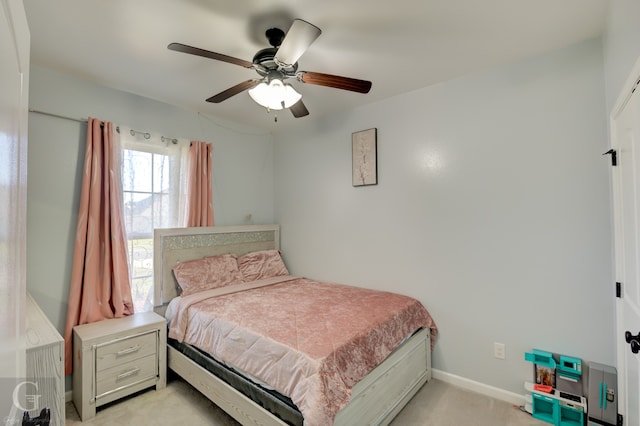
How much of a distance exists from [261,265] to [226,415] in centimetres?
162

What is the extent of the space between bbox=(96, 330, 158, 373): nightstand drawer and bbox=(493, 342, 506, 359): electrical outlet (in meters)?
2.75

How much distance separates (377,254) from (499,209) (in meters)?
1.17

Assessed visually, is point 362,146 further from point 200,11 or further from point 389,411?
point 389,411

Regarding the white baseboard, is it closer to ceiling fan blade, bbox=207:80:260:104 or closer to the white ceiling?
the white ceiling

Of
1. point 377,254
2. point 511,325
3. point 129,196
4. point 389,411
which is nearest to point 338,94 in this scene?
point 377,254

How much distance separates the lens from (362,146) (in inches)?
125

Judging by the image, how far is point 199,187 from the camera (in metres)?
3.24

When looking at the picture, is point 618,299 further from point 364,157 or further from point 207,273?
point 207,273

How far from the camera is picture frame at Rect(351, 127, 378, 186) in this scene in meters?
3.08

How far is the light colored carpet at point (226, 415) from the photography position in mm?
2094

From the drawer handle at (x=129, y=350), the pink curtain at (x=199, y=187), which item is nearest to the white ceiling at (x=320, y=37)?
the pink curtain at (x=199, y=187)

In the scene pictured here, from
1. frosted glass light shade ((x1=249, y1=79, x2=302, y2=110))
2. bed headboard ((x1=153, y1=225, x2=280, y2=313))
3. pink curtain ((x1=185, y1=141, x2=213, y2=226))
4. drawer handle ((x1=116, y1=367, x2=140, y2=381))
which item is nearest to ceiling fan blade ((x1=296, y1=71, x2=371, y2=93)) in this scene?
frosted glass light shade ((x1=249, y1=79, x2=302, y2=110))

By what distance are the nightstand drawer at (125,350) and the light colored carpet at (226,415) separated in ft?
1.08

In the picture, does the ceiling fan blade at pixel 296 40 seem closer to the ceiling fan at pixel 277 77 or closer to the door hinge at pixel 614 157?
the ceiling fan at pixel 277 77
